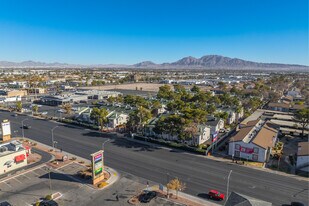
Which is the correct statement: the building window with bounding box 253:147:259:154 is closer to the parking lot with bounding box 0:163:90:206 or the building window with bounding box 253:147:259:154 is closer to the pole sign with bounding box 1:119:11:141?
the parking lot with bounding box 0:163:90:206

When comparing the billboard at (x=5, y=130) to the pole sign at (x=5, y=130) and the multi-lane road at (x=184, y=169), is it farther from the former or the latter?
the multi-lane road at (x=184, y=169)

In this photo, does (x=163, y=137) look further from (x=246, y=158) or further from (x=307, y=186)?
(x=307, y=186)

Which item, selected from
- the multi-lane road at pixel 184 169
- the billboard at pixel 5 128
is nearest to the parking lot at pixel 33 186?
the multi-lane road at pixel 184 169

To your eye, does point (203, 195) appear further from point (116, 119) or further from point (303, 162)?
point (116, 119)

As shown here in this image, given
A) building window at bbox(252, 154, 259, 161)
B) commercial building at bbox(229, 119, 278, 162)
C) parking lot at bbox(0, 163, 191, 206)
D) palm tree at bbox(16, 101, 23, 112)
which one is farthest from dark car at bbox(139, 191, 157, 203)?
palm tree at bbox(16, 101, 23, 112)

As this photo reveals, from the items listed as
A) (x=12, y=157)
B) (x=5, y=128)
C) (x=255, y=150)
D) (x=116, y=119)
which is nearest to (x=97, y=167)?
(x=12, y=157)

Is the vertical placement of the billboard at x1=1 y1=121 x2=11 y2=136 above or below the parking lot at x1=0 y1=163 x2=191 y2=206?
above
